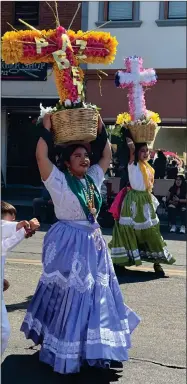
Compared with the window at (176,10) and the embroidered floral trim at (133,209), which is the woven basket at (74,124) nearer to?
the embroidered floral trim at (133,209)

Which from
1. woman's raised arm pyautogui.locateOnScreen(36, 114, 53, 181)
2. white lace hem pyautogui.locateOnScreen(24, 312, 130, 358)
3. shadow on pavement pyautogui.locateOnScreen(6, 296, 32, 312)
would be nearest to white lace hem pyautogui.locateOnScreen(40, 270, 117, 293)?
white lace hem pyautogui.locateOnScreen(24, 312, 130, 358)

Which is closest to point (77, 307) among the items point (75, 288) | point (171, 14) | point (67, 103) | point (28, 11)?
point (75, 288)

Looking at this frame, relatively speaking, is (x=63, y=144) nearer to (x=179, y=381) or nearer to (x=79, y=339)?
(x=79, y=339)

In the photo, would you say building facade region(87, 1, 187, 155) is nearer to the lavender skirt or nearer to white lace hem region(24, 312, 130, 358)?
the lavender skirt

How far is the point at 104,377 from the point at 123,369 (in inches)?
9.7

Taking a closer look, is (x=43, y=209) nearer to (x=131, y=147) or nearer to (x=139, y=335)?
(x=131, y=147)

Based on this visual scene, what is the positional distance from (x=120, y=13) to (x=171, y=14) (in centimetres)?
148

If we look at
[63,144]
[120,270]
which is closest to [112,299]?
[63,144]

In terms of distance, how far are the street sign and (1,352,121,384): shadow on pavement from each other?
14414 millimetres

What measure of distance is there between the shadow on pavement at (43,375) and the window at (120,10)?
14203mm

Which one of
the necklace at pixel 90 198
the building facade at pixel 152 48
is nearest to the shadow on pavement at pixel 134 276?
the necklace at pixel 90 198

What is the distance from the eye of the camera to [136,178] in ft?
24.8

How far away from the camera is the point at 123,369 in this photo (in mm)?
4500

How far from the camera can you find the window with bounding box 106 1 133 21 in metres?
17.2
